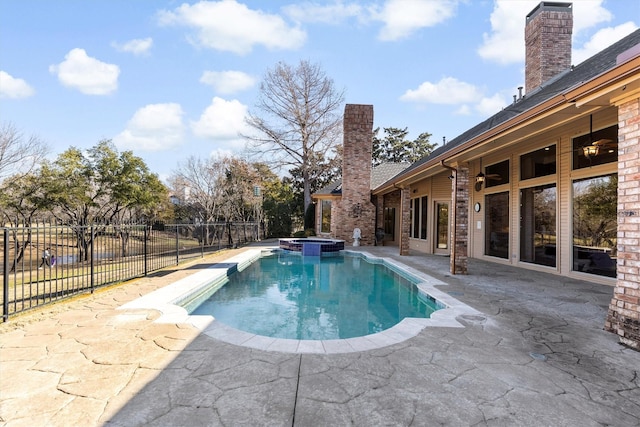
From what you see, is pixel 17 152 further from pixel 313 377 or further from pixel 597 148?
pixel 597 148

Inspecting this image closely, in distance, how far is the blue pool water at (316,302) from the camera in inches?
178

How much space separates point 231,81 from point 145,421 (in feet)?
57.8

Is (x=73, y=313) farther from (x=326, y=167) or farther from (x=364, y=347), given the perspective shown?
(x=326, y=167)

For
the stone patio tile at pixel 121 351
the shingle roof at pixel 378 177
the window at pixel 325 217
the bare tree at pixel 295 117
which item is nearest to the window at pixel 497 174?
the shingle roof at pixel 378 177

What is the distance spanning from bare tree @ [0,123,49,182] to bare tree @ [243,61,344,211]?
11.8 metres

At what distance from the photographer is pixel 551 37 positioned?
9453 millimetres

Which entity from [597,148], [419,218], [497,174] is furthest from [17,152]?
[597,148]

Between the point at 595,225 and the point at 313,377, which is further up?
the point at 595,225

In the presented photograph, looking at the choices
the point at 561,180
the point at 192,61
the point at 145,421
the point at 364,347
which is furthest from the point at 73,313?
the point at 192,61

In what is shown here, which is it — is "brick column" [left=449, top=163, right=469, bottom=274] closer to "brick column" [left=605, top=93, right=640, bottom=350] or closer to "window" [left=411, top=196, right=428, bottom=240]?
"brick column" [left=605, top=93, right=640, bottom=350]

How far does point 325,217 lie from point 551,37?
11569 millimetres

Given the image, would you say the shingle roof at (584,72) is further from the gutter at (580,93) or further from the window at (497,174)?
the window at (497,174)

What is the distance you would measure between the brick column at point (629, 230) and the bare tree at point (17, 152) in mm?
15225

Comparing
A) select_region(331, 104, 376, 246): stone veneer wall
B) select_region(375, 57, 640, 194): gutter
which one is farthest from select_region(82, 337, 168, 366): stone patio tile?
select_region(331, 104, 376, 246): stone veneer wall
